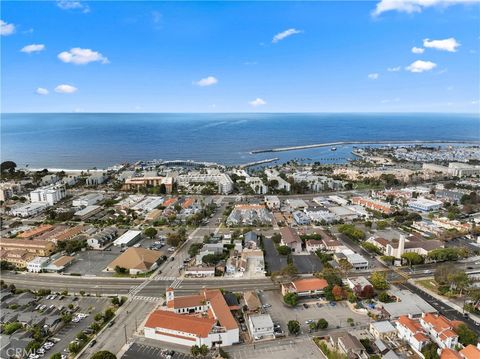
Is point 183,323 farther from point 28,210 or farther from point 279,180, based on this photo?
point 279,180

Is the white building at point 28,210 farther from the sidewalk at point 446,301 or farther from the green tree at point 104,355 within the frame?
the sidewalk at point 446,301

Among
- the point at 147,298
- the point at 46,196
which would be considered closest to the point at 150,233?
the point at 147,298

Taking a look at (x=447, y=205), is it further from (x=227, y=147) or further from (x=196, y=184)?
(x=227, y=147)

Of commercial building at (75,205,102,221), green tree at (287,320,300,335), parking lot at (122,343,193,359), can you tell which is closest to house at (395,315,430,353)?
green tree at (287,320,300,335)

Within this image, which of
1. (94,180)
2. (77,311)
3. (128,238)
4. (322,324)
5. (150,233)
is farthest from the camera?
(94,180)

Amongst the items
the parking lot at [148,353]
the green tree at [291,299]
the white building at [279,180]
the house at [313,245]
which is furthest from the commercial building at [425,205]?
the parking lot at [148,353]

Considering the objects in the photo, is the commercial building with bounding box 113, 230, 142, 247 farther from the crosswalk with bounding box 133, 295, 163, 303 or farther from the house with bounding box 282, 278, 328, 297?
the house with bounding box 282, 278, 328, 297
